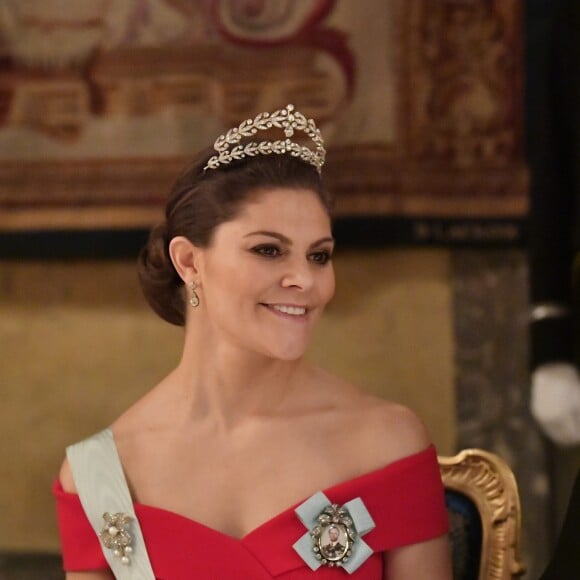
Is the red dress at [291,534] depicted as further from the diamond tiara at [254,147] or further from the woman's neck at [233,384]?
the diamond tiara at [254,147]

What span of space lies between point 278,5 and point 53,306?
41.9 inches

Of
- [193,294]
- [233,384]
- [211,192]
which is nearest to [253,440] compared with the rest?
[233,384]

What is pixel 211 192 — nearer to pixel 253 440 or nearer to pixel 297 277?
pixel 297 277

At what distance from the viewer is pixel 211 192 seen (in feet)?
5.41

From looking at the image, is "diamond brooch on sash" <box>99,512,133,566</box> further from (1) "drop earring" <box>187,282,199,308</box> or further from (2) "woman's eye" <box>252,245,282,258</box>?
(2) "woman's eye" <box>252,245,282,258</box>

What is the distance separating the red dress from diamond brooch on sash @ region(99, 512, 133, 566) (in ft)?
0.08

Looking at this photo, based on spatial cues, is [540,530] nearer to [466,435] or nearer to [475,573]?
[466,435]

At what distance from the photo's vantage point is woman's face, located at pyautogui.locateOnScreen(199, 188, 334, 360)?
1.59 m

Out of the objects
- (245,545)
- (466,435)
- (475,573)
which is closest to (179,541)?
(245,545)

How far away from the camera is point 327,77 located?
3.12m

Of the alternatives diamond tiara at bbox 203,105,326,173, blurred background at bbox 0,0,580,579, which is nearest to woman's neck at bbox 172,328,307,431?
diamond tiara at bbox 203,105,326,173

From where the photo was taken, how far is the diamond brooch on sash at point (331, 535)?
5.24 ft

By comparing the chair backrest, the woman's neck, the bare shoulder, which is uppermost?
the woman's neck


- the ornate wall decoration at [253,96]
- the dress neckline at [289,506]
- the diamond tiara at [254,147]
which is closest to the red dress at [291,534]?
the dress neckline at [289,506]
